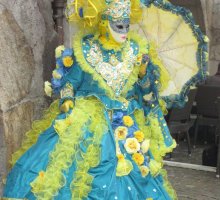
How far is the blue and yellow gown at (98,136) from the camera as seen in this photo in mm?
2961

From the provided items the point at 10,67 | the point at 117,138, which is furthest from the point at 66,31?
the point at 117,138

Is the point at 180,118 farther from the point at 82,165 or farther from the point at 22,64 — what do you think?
the point at 82,165

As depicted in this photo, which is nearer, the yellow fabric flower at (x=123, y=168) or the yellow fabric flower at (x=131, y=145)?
the yellow fabric flower at (x=123, y=168)

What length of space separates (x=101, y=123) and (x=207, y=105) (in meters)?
3.77

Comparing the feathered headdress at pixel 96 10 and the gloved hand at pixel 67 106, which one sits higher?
the feathered headdress at pixel 96 10

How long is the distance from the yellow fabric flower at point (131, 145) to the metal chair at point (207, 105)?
3577mm

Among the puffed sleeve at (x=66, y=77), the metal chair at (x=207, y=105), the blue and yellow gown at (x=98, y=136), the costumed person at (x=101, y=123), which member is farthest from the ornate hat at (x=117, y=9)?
the metal chair at (x=207, y=105)

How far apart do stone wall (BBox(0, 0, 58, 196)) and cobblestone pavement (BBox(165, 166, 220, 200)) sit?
193 centimetres

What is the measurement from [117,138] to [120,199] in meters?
0.43

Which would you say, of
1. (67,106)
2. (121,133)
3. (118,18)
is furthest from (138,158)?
(118,18)

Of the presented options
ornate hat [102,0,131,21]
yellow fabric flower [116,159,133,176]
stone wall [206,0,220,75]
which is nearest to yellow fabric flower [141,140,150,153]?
yellow fabric flower [116,159,133,176]

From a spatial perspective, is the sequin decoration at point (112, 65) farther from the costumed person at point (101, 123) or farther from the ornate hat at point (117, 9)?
the ornate hat at point (117, 9)

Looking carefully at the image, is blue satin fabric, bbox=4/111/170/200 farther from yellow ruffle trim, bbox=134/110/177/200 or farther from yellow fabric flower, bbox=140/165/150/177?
yellow ruffle trim, bbox=134/110/177/200

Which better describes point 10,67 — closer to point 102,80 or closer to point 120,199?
point 102,80
